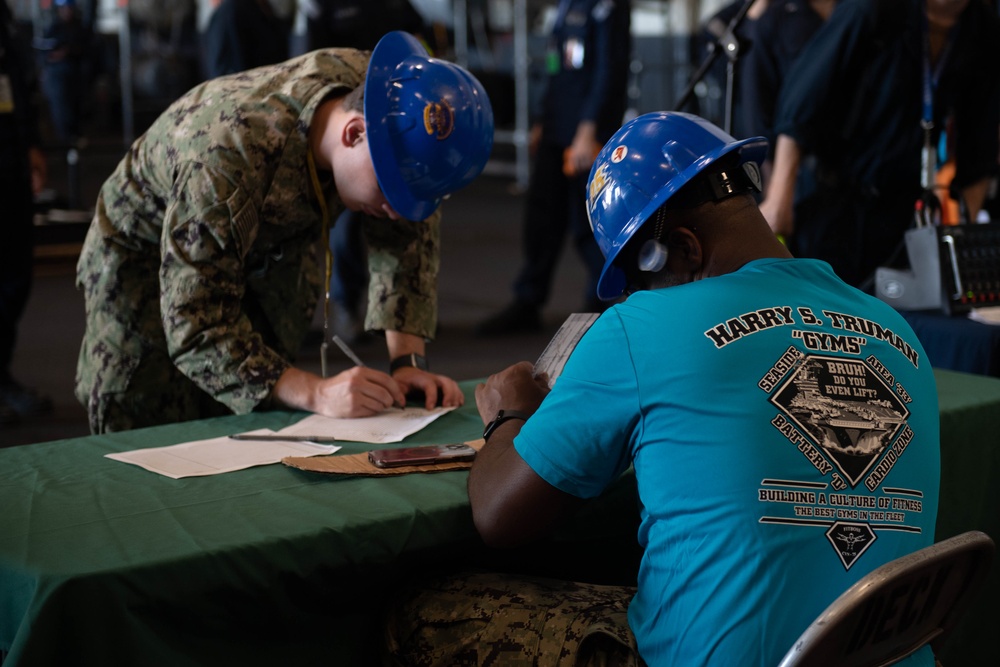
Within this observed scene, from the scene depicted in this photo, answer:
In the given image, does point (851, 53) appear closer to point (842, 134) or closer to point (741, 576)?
point (842, 134)

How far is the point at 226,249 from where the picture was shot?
1920 mm

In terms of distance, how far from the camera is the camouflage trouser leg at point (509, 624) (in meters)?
1.44

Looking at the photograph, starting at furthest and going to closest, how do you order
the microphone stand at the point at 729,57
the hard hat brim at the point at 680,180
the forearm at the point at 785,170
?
the forearm at the point at 785,170
the microphone stand at the point at 729,57
the hard hat brim at the point at 680,180

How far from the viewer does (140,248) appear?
219cm

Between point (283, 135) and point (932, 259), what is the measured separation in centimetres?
179

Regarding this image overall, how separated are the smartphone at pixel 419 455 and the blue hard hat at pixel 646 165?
43cm

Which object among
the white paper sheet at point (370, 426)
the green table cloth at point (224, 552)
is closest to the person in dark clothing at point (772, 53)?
the white paper sheet at point (370, 426)

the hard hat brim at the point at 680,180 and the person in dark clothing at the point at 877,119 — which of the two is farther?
the person in dark clothing at the point at 877,119

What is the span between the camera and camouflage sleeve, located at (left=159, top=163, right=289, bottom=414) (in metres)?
1.90

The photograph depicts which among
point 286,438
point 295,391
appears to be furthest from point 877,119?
point 286,438

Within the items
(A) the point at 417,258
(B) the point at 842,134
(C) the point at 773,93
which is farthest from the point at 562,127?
(A) the point at 417,258

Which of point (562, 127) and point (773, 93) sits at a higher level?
point (773, 93)

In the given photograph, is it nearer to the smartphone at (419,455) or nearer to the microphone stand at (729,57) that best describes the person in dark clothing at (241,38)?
Answer: the microphone stand at (729,57)

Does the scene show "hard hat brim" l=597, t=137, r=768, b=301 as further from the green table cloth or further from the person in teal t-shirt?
the green table cloth
